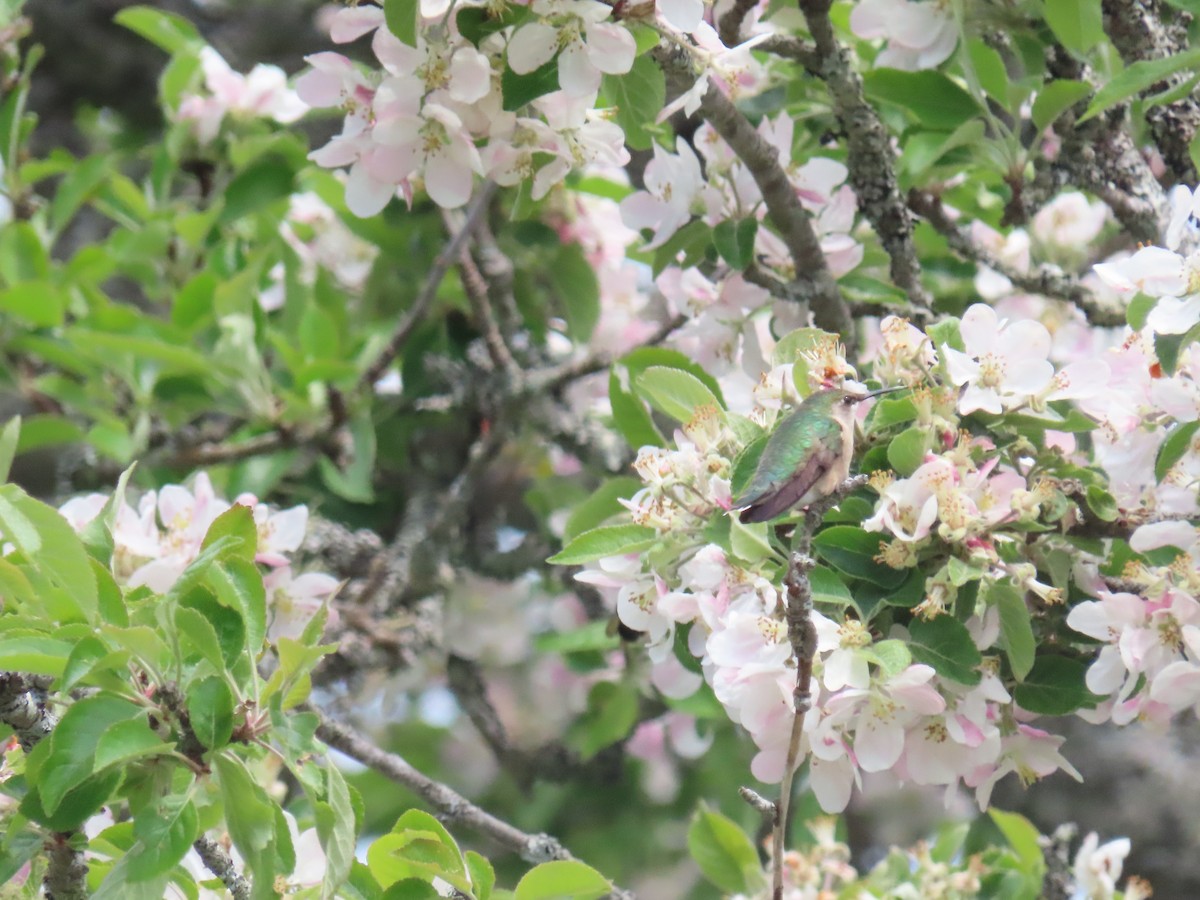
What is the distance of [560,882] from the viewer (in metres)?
1.15

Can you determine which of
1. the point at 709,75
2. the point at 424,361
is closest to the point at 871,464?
the point at 709,75

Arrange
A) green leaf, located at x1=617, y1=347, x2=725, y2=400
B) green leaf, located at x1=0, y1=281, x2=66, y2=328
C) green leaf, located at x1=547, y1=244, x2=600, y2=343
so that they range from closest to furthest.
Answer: green leaf, located at x1=617, y1=347, x2=725, y2=400 → green leaf, located at x1=0, y1=281, x2=66, y2=328 → green leaf, located at x1=547, y1=244, x2=600, y2=343

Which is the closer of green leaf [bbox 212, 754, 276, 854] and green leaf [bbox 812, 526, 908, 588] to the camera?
green leaf [bbox 212, 754, 276, 854]

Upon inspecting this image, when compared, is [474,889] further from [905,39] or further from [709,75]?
[905,39]

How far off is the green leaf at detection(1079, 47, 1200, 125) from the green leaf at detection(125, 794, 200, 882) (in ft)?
3.48

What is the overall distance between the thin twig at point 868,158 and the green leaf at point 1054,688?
18.8 inches

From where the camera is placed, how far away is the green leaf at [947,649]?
115cm

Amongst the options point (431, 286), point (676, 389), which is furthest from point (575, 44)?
point (431, 286)

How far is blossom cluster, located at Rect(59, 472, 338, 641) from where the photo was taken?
1.46m

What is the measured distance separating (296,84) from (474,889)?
2.71 feet

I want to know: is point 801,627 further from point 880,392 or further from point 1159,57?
point 1159,57

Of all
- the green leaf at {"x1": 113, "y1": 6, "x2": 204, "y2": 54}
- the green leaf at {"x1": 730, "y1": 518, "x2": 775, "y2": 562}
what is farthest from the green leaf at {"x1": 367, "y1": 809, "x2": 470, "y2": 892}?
the green leaf at {"x1": 113, "y1": 6, "x2": 204, "y2": 54}

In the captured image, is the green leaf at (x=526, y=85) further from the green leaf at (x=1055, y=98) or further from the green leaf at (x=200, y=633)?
the green leaf at (x=1055, y=98)

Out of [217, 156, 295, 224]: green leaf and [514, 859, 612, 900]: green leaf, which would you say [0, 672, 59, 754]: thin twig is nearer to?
[514, 859, 612, 900]: green leaf
